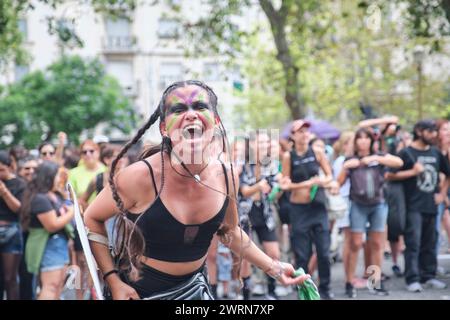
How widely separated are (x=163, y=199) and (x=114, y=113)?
33.4 m

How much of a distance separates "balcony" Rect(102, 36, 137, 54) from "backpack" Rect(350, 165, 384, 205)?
3958cm

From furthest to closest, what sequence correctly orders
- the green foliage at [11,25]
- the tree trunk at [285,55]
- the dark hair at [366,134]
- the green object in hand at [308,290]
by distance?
the tree trunk at [285,55]
the green foliage at [11,25]
the dark hair at [366,134]
the green object in hand at [308,290]

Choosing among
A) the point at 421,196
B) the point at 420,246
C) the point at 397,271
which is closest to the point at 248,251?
the point at 421,196

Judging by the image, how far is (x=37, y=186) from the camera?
681cm

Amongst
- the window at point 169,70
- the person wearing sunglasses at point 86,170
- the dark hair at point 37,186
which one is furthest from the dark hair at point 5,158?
the window at point 169,70

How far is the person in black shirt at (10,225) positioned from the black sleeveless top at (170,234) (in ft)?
13.8

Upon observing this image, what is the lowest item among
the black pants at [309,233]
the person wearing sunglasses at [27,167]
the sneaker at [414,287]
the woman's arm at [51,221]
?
the sneaker at [414,287]

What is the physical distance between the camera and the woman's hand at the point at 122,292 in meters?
3.18

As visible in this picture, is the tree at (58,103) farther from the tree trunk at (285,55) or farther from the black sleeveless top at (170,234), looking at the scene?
the black sleeveless top at (170,234)

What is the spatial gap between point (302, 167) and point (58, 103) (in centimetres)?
2814

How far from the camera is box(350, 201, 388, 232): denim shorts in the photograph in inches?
319

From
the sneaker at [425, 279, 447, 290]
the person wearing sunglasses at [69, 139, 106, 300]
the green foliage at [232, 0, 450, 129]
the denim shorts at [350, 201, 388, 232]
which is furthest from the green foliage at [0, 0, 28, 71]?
the green foliage at [232, 0, 450, 129]

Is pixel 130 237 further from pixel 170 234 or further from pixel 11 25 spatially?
pixel 11 25

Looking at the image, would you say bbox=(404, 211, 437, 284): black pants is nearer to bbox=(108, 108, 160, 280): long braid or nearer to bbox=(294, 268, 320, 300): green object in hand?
bbox=(294, 268, 320, 300): green object in hand
